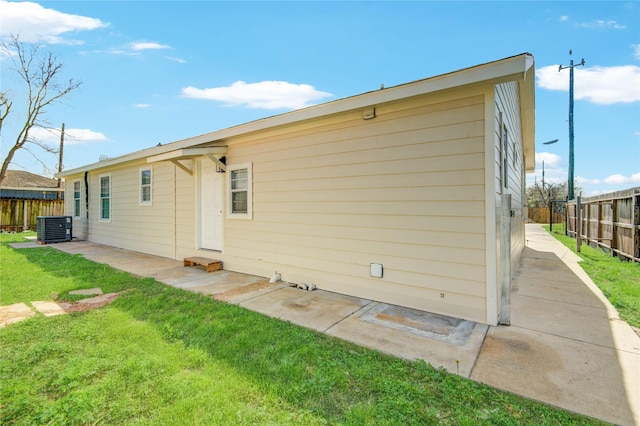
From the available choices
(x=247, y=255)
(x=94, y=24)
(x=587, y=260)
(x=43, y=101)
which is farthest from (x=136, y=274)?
(x=43, y=101)

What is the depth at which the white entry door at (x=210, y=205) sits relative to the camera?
6.53 metres

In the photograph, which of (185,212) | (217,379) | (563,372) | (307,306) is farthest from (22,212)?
(563,372)

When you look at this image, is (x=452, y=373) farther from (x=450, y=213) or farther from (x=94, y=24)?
(x=94, y=24)

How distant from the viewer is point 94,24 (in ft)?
24.7

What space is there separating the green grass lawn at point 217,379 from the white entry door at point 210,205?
10.5 ft

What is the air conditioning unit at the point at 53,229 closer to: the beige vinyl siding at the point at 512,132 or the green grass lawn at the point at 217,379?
the green grass lawn at the point at 217,379

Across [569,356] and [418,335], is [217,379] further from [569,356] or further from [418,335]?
[569,356]

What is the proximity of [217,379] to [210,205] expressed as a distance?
499 centimetres

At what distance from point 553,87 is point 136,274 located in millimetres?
21583

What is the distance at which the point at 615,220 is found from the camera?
293 inches

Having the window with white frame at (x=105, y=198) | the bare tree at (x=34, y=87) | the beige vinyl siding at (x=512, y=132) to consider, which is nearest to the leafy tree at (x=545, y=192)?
the beige vinyl siding at (x=512, y=132)

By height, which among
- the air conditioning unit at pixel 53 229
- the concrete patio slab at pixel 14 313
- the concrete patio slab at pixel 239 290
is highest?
the air conditioning unit at pixel 53 229

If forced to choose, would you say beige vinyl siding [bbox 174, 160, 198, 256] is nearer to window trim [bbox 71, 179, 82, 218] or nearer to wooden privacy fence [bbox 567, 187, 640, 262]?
window trim [bbox 71, 179, 82, 218]

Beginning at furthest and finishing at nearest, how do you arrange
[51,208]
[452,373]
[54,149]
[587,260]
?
[54,149] → [51,208] → [587,260] → [452,373]
